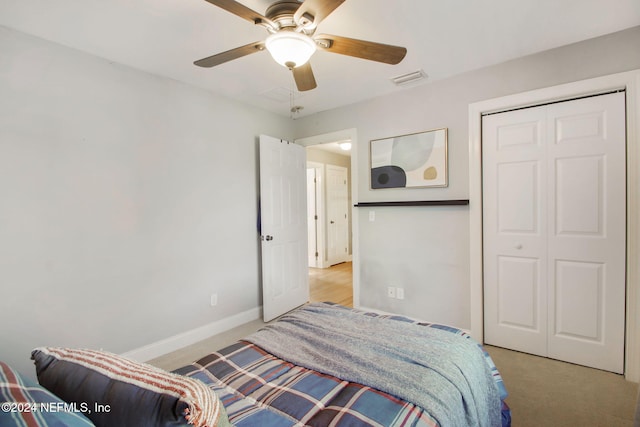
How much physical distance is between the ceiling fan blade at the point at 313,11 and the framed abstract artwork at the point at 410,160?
1863 mm

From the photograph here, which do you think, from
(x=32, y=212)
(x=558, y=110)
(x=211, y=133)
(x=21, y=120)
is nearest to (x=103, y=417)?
(x=32, y=212)

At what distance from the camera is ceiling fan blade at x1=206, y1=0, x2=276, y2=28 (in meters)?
1.33

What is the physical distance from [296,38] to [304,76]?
405 mm

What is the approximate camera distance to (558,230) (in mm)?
2418

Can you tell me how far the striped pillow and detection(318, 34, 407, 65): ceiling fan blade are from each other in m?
1.66

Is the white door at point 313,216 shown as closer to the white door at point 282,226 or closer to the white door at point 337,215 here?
the white door at point 337,215

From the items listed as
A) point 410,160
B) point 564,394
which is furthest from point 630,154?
point 564,394

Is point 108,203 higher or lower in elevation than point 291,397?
higher

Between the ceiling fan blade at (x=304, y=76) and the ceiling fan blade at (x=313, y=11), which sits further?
the ceiling fan blade at (x=304, y=76)

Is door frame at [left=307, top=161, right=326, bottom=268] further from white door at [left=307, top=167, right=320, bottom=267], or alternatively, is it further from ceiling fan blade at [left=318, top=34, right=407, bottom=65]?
ceiling fan blade at [left=318, top=34, right=407, bottom=65]

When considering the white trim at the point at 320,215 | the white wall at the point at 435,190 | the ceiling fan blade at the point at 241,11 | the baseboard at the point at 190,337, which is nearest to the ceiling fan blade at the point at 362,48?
the ceiling fan blade at the point at 241,11

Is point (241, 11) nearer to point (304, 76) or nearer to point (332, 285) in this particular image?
point (304, 76)

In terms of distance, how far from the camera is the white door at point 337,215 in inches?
257

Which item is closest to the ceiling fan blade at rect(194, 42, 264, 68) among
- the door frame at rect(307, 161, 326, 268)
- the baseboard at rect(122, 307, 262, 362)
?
the baseboard at rect(122, 307, 262, 362)
